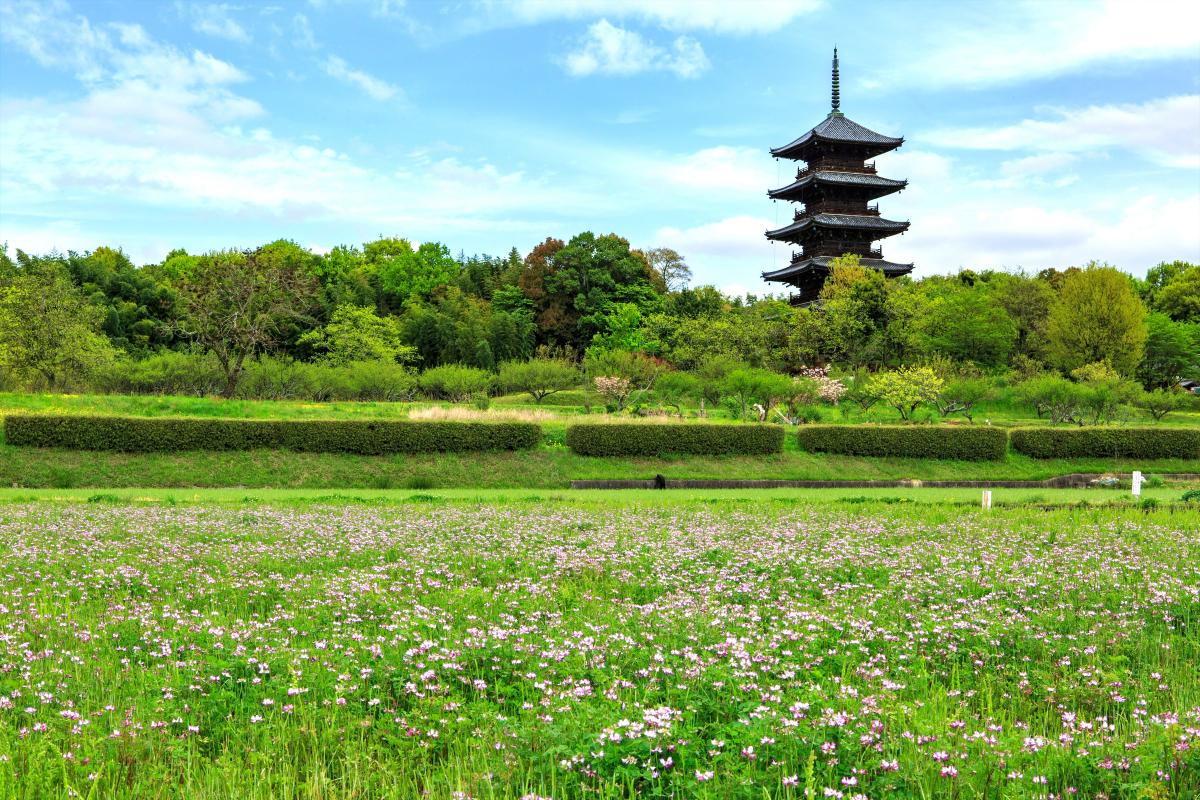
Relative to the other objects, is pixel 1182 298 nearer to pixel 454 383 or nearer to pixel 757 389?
pixel 757 389

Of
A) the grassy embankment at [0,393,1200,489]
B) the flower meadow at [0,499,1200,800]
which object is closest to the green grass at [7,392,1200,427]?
the grassy embankment at [0,393,1200,489]

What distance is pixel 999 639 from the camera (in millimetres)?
6531

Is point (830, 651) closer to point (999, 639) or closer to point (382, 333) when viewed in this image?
point (999, 639)

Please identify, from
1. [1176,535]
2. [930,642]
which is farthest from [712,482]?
[930,642]

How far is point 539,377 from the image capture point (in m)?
48.3

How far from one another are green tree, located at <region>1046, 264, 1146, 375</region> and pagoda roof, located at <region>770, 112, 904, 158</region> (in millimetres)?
15182

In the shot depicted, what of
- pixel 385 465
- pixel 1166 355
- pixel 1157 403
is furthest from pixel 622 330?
pixel 385 465

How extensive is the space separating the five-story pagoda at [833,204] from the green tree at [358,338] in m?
25.3

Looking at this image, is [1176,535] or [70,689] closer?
[70,689]

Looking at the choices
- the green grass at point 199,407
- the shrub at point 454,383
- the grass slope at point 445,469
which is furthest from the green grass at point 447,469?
the shrub at point 454,383

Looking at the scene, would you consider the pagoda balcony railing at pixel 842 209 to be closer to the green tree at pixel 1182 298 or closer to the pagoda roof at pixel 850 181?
the pagoda roof at pixel 850 181

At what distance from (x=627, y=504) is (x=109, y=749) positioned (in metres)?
14.2

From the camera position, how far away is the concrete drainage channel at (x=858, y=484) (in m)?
26.5

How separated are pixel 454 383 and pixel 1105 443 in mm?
28641
